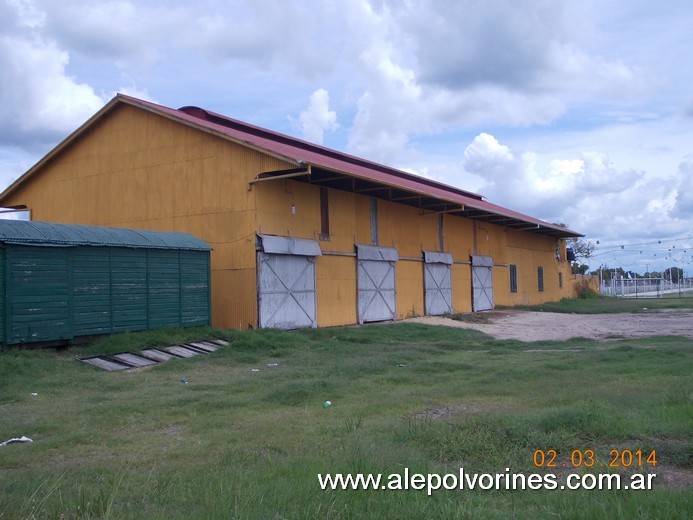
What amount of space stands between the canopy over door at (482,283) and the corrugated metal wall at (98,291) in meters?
19.0

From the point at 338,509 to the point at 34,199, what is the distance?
24422 mm

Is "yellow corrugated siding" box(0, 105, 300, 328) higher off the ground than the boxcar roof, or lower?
higher

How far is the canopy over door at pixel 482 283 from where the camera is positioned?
114ft

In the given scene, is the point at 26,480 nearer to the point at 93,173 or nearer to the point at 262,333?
the point at 262,333

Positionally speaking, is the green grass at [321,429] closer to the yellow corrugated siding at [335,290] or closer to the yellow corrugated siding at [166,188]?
the yellow corrugated siding at [166,188]

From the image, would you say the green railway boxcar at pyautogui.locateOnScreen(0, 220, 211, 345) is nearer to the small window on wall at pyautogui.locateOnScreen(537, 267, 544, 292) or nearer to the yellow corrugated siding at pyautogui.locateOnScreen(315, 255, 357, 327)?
the yellow corrugated siding at pyautogui.locateOnScreen(315, 255, 357, 327)

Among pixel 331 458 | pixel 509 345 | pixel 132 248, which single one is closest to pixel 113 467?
pixel 331 458

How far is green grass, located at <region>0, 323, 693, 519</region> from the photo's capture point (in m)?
4.84

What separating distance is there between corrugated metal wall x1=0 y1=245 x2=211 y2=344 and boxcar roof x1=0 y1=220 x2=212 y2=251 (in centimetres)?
15

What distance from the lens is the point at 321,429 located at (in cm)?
791

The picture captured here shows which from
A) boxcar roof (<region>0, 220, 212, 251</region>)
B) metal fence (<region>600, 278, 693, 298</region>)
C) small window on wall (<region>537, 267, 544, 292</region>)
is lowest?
metal fence (<region>600, 278, 693, 298</region>)

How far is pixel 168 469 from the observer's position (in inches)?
241

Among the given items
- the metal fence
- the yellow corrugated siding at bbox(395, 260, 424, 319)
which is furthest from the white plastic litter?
the metal fence

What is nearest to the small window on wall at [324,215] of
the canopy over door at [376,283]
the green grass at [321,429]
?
the canopy over door at [376,283]
